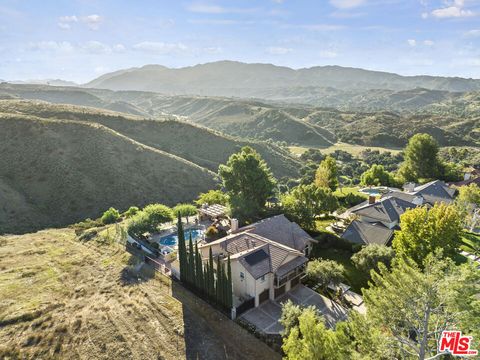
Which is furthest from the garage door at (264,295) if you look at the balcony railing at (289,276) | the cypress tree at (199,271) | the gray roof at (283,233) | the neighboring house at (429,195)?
the neighboring house at (429,195)

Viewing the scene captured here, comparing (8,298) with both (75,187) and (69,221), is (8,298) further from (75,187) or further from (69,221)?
(75,187)

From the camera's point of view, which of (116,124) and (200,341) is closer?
(200,341)

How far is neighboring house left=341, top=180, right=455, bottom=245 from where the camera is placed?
3965cm

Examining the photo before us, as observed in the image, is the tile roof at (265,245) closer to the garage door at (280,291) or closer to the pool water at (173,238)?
the garage door at (280,291)

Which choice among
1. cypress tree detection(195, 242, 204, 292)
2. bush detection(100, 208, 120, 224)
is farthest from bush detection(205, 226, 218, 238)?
bush detection(100, 208, 120, 224)

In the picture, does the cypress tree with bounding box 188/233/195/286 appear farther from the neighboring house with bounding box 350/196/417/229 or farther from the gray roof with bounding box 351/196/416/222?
the gray roof with bounding box 351/196/416/222

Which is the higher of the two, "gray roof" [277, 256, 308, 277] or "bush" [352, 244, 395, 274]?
"bush" [352, 244, 395, 274]

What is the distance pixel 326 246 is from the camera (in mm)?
40375

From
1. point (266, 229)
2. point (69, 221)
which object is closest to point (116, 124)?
point (69, 221)

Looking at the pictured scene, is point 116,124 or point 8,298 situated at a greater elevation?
point 116,124

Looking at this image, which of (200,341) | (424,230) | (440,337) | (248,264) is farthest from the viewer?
(424,230)

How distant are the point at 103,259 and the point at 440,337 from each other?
3761cm

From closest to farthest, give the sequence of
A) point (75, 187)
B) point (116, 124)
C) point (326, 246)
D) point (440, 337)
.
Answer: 1. point (440, 337)
2. point (326, 246)
3. point (75, 187)
4. point (116, 124)

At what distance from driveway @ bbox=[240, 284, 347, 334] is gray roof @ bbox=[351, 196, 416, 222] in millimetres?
19211
